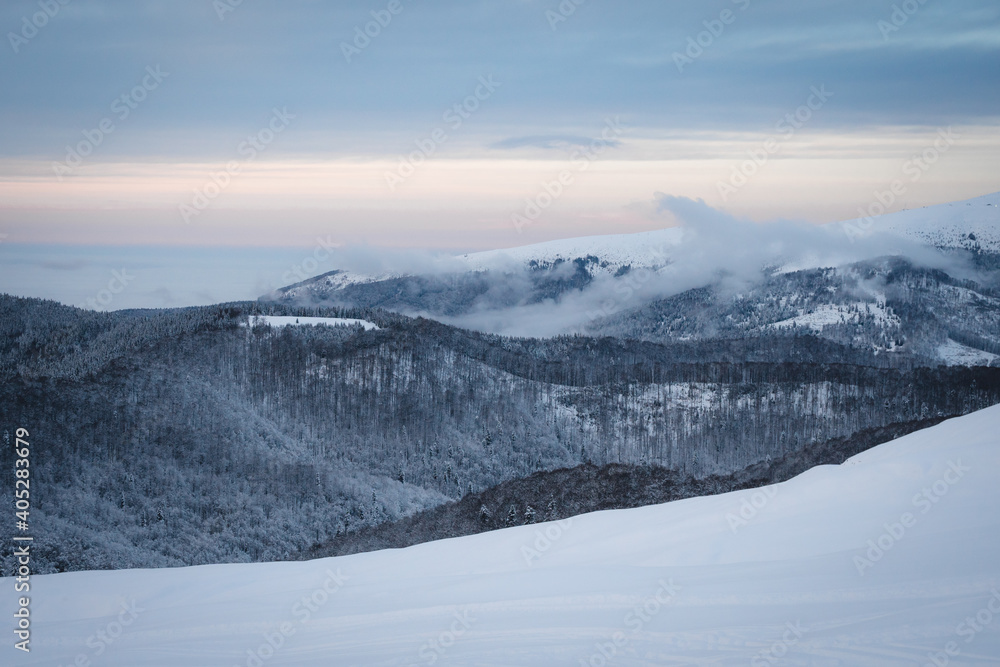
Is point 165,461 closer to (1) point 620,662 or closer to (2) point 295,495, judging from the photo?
(2) point 295,495

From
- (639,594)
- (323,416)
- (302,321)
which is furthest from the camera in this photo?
(302,321)

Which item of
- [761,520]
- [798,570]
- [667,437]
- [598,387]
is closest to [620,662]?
[798,570]

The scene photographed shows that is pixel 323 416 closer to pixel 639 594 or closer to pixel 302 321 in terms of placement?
pixel 302 321

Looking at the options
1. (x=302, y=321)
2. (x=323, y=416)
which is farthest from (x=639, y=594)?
(x=302, y=321)

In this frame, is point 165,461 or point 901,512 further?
point 165,461

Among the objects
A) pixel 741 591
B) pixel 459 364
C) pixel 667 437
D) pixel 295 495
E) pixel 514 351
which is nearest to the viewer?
pixel 741 591

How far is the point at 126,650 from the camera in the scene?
13445 mm

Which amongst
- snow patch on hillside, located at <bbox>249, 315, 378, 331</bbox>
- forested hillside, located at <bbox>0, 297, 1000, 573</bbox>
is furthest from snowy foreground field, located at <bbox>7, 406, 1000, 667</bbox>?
snow patch on hillside, located at <bbox>249, 315, 378, 331</bbox>

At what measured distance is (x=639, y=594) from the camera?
1276 cm

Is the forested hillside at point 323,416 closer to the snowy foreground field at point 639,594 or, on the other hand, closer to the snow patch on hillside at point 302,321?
the snow patch on hillside at point 302,321

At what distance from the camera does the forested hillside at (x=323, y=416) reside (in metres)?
53.1

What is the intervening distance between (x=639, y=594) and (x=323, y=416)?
280 feet

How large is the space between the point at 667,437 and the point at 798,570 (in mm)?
96061

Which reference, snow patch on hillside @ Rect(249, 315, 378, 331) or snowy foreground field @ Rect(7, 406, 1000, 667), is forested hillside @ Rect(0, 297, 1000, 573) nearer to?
snow patch on hillside @ Rect(249, 315, 378, 331)
